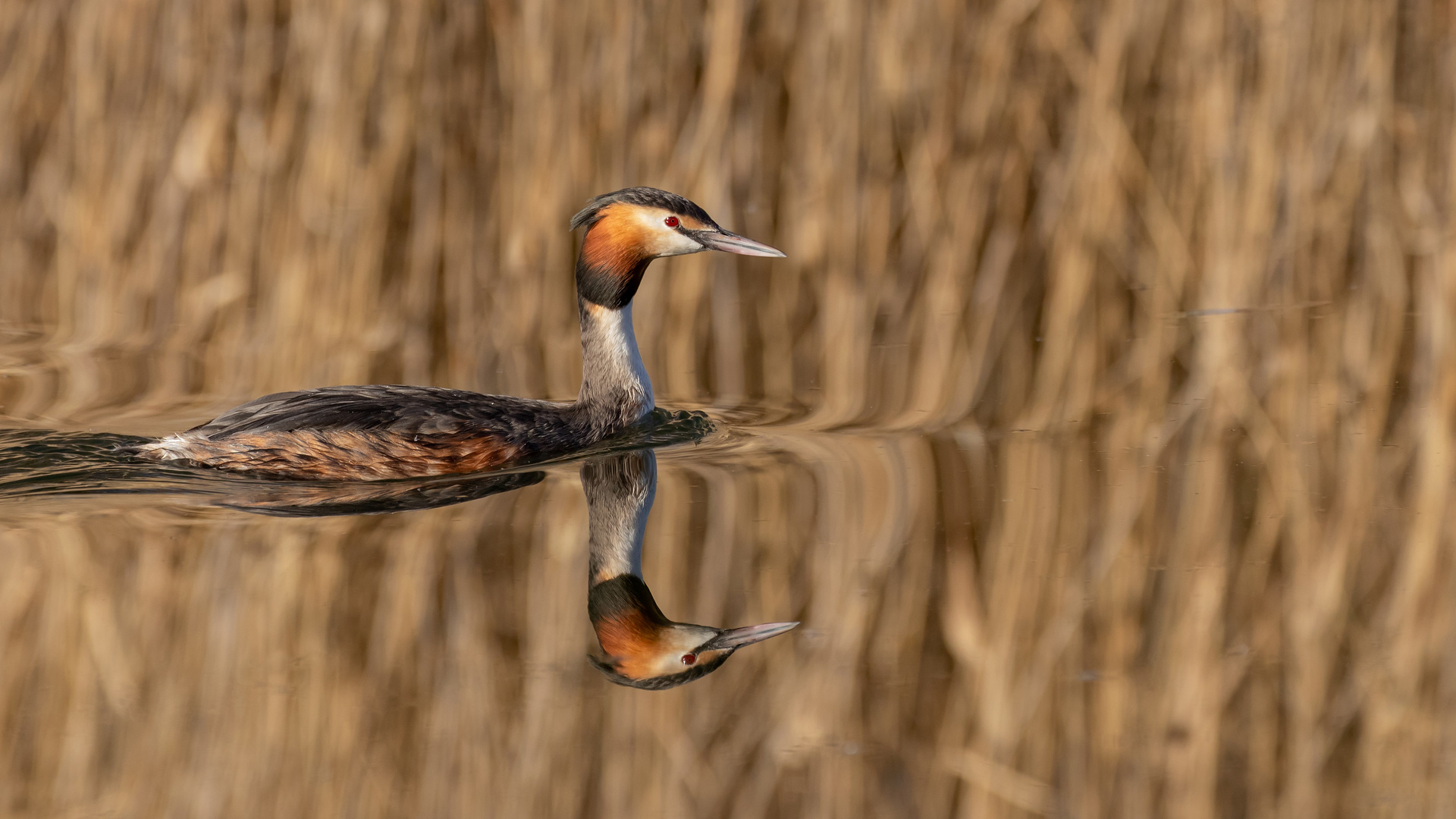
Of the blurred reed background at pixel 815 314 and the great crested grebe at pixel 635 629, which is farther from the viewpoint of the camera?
the blurred reed background at pixel 815 314

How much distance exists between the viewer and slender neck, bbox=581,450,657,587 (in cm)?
425

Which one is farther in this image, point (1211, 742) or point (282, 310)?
point (282, 310)

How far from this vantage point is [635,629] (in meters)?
3.77

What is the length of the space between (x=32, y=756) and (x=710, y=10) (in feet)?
13.4

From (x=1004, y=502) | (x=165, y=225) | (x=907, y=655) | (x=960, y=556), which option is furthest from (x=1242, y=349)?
(x=165, y=225)

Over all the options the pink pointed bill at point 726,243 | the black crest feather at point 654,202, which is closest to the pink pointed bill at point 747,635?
the pink pointed bill at point 726,243

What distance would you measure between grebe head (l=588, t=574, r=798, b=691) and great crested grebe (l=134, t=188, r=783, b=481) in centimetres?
129

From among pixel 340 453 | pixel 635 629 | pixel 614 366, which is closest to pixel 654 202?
pixel 614 366

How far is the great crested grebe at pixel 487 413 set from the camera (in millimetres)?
5004

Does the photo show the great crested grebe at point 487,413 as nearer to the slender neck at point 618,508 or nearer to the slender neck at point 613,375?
the slender neck at point 613,375

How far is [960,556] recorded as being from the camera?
13.9ft

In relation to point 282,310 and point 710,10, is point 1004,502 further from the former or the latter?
point 282,310

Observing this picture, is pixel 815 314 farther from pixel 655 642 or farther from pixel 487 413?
pixel 655 642

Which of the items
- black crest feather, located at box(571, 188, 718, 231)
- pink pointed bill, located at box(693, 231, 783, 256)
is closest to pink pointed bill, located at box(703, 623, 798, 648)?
pink pointed bill, located at box(693, 231, 783, 256)
